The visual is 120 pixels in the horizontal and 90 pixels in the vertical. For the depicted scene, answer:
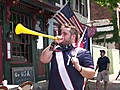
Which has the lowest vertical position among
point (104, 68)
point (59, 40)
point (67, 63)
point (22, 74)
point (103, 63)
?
point (22, 74)

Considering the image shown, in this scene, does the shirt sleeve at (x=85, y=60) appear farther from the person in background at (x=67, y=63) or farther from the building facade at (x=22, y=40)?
the building facade at (x=22, y=40)

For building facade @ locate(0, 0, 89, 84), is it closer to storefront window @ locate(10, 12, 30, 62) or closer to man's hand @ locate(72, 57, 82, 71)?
storefront window @ locate(10, 12, 30, 62)

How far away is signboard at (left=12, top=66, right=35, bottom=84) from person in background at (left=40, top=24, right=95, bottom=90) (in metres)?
9.04

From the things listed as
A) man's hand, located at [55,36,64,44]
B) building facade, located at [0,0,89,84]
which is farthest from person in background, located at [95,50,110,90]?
man's hand, located at [55,36,64,44]

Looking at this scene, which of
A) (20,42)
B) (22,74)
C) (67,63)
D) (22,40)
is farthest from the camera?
(22,40)

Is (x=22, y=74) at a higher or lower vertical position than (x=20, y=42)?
lower

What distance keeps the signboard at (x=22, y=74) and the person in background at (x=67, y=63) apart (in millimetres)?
9041

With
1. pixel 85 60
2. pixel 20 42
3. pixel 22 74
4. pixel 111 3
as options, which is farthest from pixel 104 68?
pixel 85 60

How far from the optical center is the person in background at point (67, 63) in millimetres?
3818

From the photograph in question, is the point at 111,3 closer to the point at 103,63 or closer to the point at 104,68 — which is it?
the point at 103,63

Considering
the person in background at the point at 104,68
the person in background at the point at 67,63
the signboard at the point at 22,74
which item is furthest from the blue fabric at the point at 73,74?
the person in background at the point at 104,68

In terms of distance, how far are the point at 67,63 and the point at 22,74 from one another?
32.7 feet

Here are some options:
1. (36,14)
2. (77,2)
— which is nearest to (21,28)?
(36,14)

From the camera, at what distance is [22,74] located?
44.8 feet
